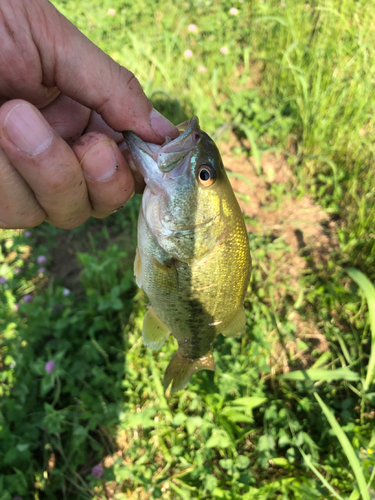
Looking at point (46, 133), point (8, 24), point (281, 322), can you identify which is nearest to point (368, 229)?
point (281, 322)

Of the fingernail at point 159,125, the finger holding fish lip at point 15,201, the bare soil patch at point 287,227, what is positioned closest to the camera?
the finger holding fish lip at point 15,201

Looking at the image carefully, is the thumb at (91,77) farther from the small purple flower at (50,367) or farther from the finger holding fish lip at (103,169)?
the small purple flower at (50,367)

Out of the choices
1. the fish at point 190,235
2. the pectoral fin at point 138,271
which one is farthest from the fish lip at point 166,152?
the pectoral fin at point 138,271

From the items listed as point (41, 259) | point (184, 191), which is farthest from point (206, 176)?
point (41, 259)

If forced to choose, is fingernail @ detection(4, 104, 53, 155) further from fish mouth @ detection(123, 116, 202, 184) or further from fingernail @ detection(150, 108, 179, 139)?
fingernail @ detection(150, 108, 179, 139)

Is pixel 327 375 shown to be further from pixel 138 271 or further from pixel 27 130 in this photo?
pixel 27 130

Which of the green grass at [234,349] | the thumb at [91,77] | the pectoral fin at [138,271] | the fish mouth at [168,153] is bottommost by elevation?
the green grass at [234,349]
